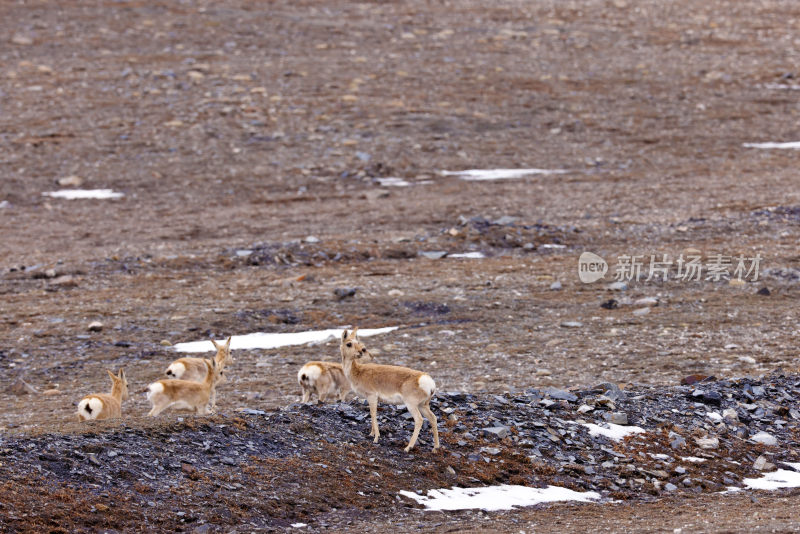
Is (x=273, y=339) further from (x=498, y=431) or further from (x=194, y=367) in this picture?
(x=498, y=431)

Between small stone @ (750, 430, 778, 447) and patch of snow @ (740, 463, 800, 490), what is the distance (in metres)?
0.69

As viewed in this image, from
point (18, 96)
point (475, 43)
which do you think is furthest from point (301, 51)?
point (18, 96)

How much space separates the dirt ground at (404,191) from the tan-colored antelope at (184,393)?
1.86 feet

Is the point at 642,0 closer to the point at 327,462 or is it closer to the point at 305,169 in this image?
the point at 305,169

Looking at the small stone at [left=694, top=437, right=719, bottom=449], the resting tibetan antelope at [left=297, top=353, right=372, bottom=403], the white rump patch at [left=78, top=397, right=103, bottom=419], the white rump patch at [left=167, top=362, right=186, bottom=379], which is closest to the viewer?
the small stone at [left=694, top=437, right=719, bottom=449]

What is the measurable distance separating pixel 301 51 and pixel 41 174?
43.2ft

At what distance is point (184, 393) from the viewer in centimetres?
1141

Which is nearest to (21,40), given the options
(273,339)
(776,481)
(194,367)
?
(273,339)

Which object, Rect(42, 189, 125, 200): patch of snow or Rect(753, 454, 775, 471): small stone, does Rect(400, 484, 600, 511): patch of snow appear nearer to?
Rect(753, 454, 775, 471): small stone

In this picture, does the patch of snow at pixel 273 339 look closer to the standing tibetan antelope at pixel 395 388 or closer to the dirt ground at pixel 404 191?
the dirt ground at pixel 404 191

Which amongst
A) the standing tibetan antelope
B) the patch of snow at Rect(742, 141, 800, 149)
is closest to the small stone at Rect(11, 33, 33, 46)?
the patch of snow at Rect(742, 141, 800, 149)

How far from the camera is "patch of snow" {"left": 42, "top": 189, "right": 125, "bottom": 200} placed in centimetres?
2556

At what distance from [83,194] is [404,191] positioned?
28.4 ft

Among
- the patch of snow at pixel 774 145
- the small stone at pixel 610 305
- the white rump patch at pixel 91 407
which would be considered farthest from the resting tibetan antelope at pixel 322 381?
the patch of snow at pixel 774 145
